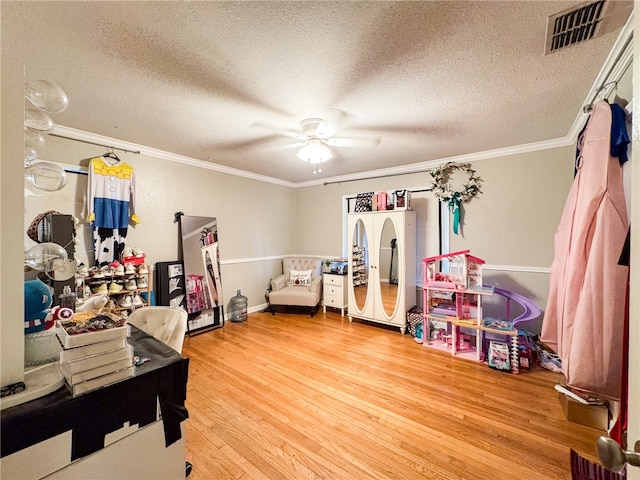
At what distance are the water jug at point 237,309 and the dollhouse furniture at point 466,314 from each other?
2.70m

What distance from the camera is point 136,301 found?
2.87 meters

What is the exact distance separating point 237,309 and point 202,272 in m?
0.83

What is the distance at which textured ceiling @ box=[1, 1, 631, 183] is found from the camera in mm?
1286

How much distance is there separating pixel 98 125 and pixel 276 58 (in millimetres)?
2170

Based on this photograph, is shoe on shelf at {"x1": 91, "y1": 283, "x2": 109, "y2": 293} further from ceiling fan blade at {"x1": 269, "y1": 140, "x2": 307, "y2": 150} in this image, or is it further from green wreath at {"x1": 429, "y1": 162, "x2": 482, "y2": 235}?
green wreath at {"x1": 429, "y1": 162, "x2": 482, "y2": 235}

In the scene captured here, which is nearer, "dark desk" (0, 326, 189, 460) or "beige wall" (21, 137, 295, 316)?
"dark desk" (0, 326, 189, 460)

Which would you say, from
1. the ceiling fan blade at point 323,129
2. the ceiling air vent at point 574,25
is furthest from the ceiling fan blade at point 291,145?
the ceiling air vent at point 574,25

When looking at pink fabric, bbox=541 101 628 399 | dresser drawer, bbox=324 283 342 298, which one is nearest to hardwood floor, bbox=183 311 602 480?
pink fabric, bbox=541 101 628 399

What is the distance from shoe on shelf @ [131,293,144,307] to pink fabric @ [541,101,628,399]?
12.3ft

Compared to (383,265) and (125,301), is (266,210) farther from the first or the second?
(125,301)

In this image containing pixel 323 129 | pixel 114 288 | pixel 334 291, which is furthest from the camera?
pixel 334 291

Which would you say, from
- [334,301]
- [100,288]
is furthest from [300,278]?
[100,288]

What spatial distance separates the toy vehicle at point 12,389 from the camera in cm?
78

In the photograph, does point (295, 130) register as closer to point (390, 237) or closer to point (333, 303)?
point (390, 237)
